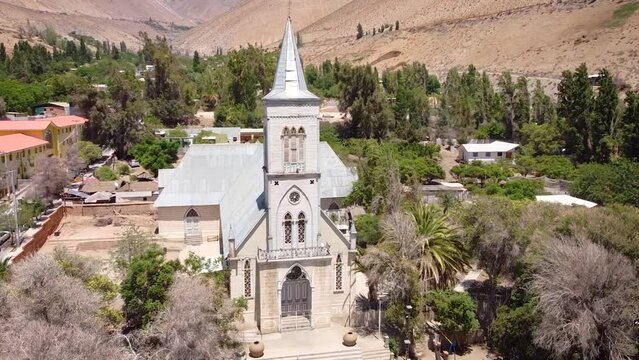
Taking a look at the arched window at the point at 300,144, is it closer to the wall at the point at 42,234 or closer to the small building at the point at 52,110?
the wall at the point at 42,234

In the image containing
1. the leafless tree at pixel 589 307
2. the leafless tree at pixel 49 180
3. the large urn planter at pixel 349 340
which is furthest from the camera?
the leafless tree at pixel 49 180

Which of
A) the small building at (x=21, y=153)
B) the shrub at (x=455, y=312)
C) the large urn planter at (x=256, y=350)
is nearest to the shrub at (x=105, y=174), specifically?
the small building at (x=21, y=153)

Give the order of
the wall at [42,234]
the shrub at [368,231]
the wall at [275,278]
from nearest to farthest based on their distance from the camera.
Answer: the wall at [275,278]
the shrub at [368,231]
the wall at [42,234]

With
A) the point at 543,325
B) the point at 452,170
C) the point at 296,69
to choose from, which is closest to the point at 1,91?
the point at 452,170

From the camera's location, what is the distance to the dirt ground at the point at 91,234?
39469 mm

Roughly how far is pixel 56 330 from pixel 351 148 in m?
49.1

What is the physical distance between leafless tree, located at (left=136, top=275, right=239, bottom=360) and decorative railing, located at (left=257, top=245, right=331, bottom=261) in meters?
4.16

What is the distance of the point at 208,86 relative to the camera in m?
95.1

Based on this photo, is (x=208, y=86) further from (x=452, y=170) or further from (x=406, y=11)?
(x=406, y=11)

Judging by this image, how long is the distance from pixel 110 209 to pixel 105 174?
31.4 ft

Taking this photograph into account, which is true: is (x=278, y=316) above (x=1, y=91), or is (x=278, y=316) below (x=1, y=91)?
below

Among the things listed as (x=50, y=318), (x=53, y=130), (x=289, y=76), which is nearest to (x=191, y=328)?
(x=50, y=318)

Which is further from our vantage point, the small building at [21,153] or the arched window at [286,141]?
the small building at [21,153]

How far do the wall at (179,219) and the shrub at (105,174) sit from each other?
1822 centimetres
